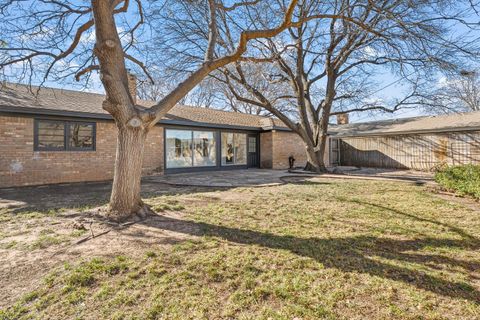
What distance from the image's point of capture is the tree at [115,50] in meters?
4.61

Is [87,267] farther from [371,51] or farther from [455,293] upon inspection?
[371,51]

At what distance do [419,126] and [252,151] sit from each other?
419 inches

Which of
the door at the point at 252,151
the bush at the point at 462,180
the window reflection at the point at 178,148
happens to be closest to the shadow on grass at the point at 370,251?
the bush at the point at 462,180

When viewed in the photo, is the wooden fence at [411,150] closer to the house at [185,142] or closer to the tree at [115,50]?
the house at [185,142]

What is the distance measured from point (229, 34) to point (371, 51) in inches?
236

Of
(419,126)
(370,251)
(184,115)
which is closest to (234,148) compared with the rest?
(184,115)

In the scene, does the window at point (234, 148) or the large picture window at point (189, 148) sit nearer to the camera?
the large picture window at point (189, 148)

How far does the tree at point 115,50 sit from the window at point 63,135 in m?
2.27

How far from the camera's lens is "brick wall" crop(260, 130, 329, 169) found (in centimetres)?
1590

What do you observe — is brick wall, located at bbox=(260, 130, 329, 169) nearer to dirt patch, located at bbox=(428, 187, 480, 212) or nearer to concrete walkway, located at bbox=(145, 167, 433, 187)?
concrete walkway, located at bbox=(145, 167, 433, 187)

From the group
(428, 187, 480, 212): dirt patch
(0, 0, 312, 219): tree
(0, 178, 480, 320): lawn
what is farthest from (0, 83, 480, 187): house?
(428, 187, 480, 212): dirt patch

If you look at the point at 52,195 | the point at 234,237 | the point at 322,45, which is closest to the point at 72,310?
the point at 234,237

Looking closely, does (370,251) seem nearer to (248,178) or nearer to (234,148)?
Answer: (248,178)

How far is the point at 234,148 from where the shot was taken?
1559cm
